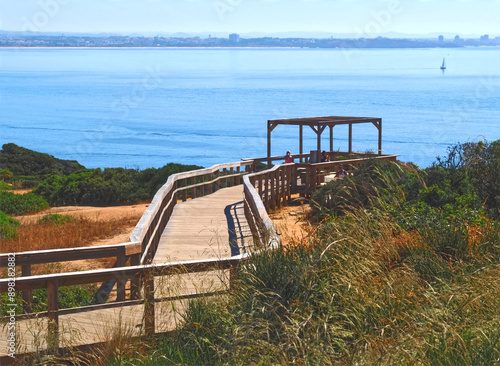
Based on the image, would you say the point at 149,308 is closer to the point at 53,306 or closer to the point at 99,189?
the point at 53,306

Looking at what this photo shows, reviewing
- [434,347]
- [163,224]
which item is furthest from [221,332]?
[163,224]

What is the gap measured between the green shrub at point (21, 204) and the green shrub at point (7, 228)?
4109 millimetres

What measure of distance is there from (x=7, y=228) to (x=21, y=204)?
6.53 metres

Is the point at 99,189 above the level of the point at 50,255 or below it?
below

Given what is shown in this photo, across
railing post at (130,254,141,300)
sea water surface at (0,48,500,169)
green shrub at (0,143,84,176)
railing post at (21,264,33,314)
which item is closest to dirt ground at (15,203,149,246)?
railing post at (21,264,33,314)

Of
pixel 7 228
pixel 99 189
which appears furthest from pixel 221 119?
pixel 7 228

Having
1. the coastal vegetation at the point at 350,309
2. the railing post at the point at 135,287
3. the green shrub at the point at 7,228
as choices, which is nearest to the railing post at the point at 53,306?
the coastal vegetation at the point at 350,309

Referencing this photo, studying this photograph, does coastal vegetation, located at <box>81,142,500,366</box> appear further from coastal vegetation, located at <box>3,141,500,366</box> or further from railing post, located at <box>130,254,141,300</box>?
railing post, located at <box>130,254,141,300</box>

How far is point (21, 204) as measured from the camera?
20359 millimetres

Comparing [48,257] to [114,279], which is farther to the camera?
[48,257]

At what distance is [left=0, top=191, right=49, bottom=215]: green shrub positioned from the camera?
19844mm

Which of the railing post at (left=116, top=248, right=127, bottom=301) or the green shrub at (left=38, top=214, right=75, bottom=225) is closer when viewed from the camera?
the railing post at (left=116, top=248, right=127, bottom=301)

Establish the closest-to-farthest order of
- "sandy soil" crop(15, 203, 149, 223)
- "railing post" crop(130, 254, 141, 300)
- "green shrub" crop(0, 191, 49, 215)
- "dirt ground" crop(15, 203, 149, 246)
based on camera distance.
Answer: "railing post" crop(130, 254, 141, 300) → "dirt ground" crop(15, 203, 149, 246) → "sandy soil" crop(15, 203, 149, 223) → "green shrub" crop(0, 191, 49, 215)

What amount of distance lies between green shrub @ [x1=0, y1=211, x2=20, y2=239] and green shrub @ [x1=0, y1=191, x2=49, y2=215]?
4.11 metres
